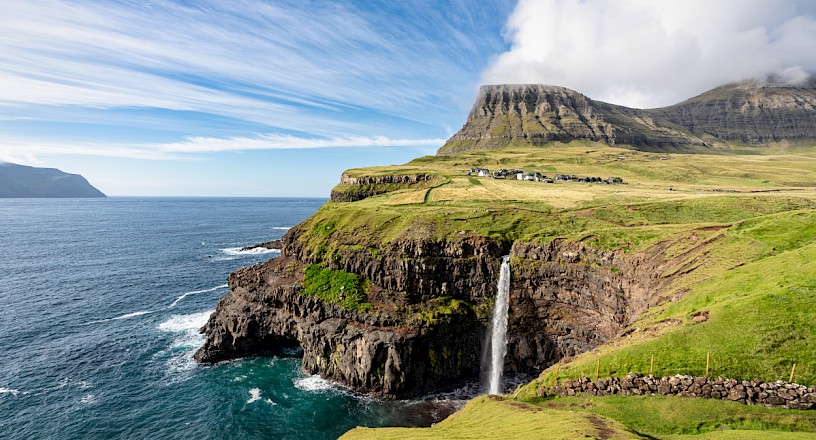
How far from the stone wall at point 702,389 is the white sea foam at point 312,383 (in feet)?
130

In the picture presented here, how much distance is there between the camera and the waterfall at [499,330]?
61.6 m

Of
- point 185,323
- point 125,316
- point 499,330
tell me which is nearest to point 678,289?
point 499,330

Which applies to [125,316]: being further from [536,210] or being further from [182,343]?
[536,210]

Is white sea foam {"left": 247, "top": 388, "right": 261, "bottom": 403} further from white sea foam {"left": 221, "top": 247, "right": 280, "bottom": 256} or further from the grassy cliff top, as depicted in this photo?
white sea foam {"left": 221, "top": 247, "right": 280, "bottom": 256}

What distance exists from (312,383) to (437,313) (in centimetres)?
2336

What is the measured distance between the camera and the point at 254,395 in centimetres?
5772

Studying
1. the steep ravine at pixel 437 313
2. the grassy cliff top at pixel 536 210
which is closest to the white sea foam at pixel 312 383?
the steep ravine at pixel 437 313

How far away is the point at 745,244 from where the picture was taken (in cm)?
4528

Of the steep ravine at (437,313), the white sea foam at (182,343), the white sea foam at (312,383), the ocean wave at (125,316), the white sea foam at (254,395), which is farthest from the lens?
the ocean wave at (125,316)

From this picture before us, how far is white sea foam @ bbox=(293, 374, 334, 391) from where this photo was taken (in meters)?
59.7

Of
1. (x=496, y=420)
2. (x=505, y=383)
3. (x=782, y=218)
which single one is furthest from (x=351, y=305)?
(x=782, y=218)

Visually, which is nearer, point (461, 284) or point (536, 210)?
point (461, 284)

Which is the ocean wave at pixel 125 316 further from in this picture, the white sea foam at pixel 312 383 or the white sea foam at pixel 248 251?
the white sea foam at pixel 248 251

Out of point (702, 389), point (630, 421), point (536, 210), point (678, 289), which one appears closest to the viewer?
point (630, 421)
